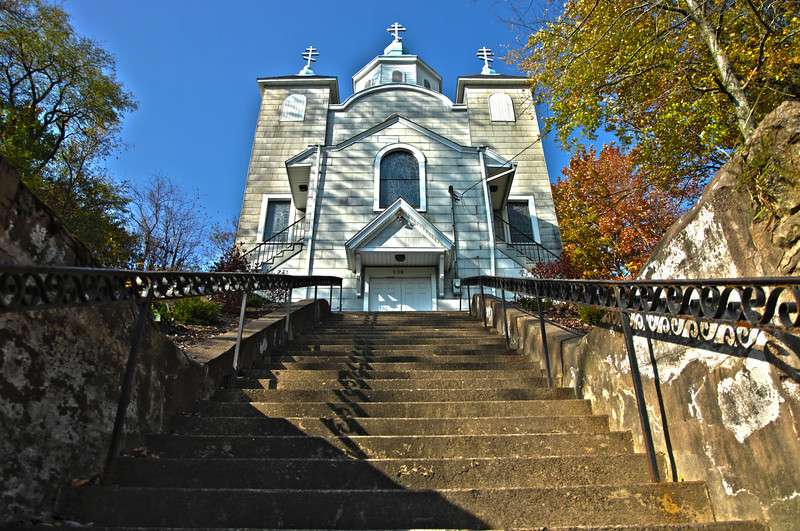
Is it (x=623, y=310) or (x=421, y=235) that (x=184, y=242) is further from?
(x=623, y=310)

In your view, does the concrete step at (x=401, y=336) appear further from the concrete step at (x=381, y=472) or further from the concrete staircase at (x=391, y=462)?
the concrete step at (x=381, y=472)

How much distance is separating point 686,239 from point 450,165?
37.9 feet

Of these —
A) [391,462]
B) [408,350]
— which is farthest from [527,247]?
[391,462]

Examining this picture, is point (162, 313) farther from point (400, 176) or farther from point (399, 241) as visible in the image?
point (400, 176)

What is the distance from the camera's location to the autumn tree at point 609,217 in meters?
15.8

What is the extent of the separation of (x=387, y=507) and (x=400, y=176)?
40.7 ft

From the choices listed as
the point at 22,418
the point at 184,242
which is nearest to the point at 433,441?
the point at 22,418

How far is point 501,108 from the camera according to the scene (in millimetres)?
18969

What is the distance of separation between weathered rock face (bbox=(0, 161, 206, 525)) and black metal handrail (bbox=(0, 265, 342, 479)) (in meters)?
0.14

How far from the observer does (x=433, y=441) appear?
3.28m

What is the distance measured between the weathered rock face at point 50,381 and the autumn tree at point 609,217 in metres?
12.7

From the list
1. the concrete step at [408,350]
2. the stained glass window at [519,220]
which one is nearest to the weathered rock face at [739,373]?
the concrete step at [408,350]

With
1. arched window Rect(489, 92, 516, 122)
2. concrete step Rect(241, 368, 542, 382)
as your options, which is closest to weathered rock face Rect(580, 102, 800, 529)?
concrete step Rect(241, 368, 542, 382)

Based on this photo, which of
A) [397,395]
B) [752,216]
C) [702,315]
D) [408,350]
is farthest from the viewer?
[408,350]
